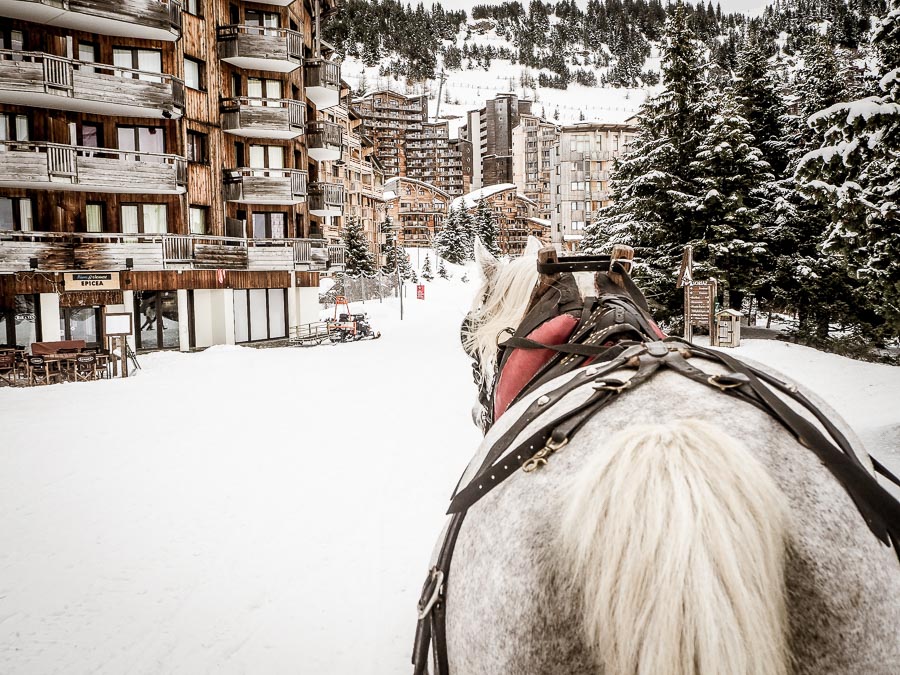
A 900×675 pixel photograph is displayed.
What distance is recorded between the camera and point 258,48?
87.4 ft

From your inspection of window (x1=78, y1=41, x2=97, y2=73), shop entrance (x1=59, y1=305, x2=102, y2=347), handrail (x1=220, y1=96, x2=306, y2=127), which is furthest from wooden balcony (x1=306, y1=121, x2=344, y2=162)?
shop entrance (x1=59, y1=305, x2=102, y2=347)

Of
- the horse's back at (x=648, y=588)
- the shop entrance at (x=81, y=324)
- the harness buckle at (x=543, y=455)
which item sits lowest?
the shop entrance at (x=81, y=324)

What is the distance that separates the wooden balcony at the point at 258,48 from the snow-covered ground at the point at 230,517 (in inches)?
737

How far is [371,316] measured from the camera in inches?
1570

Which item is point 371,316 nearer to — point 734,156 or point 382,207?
point 734,156

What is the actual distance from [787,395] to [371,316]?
127ft

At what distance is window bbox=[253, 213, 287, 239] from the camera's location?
28.6 m

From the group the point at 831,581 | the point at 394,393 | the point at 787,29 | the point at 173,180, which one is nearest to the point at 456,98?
the point at 787,29

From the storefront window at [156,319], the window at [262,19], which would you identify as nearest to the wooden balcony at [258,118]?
the window at [262,19]

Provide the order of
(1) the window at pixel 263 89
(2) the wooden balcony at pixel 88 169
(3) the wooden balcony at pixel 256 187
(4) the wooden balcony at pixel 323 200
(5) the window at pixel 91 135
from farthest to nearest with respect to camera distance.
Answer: (4) the wooden balcony at pixel 323 200 < (1) the window at pixel 263 89 < (3) the wooden balcony at pixel 256 187 < (5) the window at pixel 91 135 < (2) the wooden balcony at pixel 88 169

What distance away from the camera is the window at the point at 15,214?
2178cm

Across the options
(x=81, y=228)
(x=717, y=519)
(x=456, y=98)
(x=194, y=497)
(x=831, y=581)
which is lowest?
(x=194, y=497)

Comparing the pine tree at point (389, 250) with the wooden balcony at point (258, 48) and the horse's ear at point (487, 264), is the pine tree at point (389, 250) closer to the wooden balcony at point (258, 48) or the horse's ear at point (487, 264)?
the wooden balcony at point (258, 48)

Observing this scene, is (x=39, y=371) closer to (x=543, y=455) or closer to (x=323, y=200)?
(x=323, y=200)
